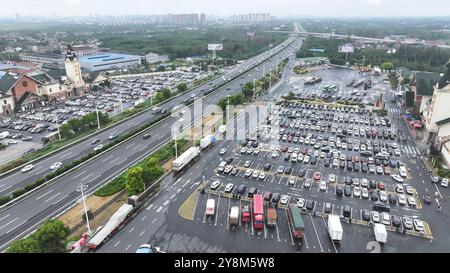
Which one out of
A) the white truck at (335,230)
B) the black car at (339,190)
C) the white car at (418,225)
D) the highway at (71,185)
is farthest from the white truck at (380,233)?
the highway at (71,185)

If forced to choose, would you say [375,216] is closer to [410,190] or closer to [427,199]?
[427,199]

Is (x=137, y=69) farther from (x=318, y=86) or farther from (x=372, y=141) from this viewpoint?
(x=372, y=141)

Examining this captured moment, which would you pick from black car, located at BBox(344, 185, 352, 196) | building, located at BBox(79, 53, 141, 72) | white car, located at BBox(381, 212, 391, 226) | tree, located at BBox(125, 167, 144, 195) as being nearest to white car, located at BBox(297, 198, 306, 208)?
black car, located at BBox(344, 185, 352, 196)

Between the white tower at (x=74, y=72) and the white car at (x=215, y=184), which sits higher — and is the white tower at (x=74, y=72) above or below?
above

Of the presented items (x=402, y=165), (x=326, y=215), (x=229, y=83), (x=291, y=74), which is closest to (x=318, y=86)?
(x=291, y=74)

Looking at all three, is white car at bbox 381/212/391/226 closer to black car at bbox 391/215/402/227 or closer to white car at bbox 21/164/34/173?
black car at bbox 391/215/402/227

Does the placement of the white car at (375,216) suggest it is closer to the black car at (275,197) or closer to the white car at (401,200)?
the white car at (401,200)
